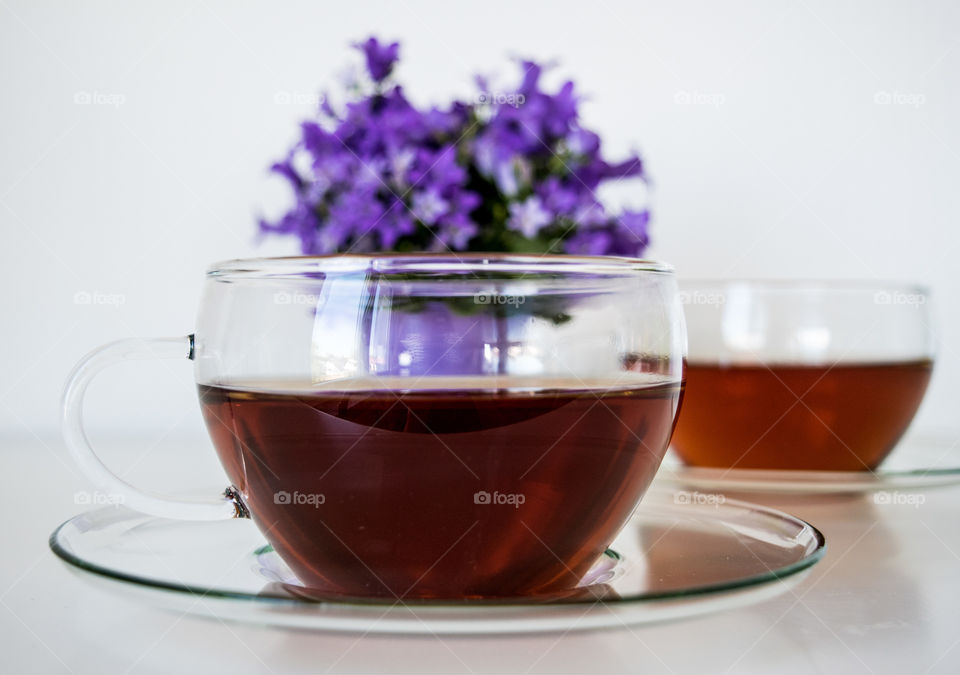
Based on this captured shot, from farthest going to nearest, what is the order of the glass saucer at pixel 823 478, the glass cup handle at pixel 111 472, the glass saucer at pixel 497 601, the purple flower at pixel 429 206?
the purple flower at pixel 429 206
the glass saucer at pixel 823 478
the glass cup handle at pixel 111 472
the glass saucer at pixel 497 601

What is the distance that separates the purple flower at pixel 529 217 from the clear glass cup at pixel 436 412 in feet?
Answer: 1.64

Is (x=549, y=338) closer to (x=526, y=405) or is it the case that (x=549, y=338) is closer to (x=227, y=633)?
(x=526, y=405)

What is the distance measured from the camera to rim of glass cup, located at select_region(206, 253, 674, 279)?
363mm

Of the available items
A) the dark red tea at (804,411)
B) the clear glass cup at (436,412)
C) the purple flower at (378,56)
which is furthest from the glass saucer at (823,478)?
the purple flower at (378,56)

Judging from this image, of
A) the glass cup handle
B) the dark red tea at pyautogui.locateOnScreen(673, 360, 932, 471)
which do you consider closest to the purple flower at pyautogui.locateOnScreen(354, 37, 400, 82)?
the dark red tea at pyautogui.locateOnScreen(673, 360, 932, 471)

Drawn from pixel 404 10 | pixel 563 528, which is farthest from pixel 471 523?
pixel 404 10

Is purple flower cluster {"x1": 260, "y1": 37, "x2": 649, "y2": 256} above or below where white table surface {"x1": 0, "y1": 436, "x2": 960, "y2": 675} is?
above

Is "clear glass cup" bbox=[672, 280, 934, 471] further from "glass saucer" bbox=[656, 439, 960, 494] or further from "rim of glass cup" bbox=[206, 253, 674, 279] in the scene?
"rim of glass cup" bbox=[206, 253, 674, 279]

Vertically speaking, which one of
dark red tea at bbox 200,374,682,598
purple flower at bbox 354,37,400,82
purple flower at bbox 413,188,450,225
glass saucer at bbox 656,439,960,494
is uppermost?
purple flower at bbox 354,37,400,82

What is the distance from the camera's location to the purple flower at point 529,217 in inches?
35.9

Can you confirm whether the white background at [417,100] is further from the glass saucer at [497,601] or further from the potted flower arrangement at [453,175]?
the glass saucer at [497,601]

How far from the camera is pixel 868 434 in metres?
0.69

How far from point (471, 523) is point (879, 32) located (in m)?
1.19

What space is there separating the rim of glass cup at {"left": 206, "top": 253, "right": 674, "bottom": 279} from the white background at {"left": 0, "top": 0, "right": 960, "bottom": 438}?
0.89 metres
